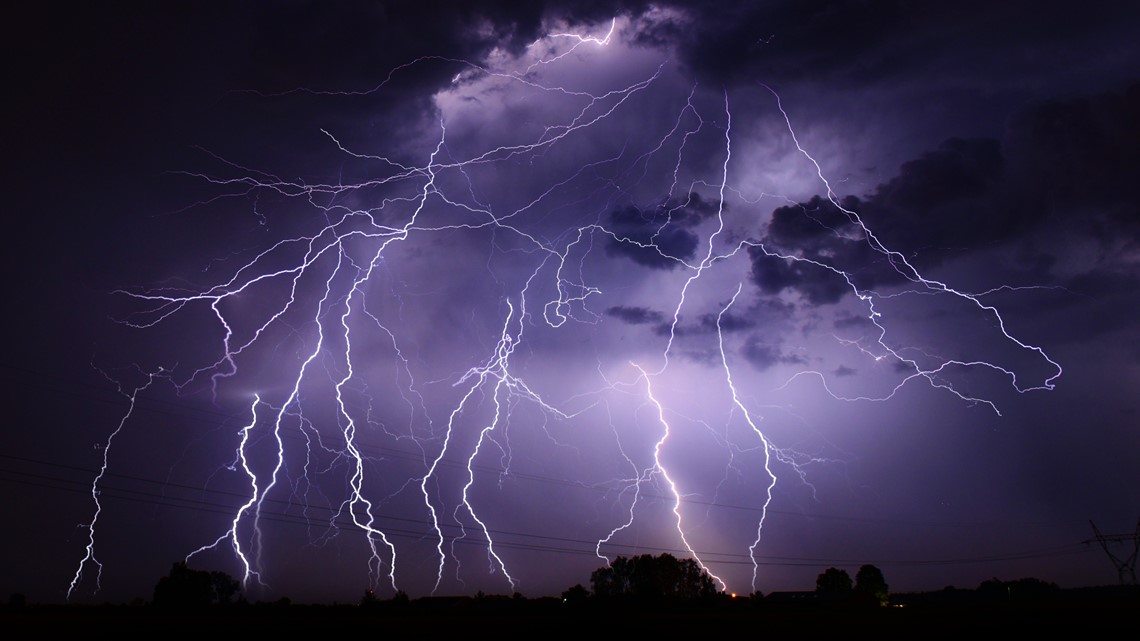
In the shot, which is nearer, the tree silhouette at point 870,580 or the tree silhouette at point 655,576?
the tree silhouette at point 655,576

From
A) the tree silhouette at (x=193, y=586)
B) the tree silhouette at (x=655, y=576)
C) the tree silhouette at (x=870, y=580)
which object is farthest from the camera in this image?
the tree silhouette at (x=870, y=580)

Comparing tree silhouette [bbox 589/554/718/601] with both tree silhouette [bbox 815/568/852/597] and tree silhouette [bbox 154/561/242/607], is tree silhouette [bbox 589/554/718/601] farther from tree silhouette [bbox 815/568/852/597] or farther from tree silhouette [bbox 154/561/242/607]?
tree silhouette [bbox 154/561/242/607]

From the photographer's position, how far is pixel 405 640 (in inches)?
584

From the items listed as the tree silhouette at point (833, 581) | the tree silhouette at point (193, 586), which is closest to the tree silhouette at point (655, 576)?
the tree silhouette at point (833, 581)

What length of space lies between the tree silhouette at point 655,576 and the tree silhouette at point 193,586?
27.1 meters

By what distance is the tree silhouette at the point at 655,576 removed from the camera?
58125mm

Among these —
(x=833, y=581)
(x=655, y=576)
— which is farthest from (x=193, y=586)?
(x=833, y=581)

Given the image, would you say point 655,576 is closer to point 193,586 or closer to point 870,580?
point 870,580

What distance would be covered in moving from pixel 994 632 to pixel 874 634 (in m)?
2.45

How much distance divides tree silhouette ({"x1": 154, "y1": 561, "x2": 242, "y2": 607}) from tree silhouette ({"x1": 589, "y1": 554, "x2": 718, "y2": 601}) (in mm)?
27110

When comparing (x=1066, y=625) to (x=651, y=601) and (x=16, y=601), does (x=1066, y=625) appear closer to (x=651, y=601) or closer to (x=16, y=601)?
(x=651, y=601)

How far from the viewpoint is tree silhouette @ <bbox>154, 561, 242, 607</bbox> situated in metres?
45.2

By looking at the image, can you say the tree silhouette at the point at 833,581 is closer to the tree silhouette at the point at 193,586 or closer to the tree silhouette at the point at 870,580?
the tree silhouette at the point at 870,580

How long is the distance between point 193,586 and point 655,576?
34.1 m
